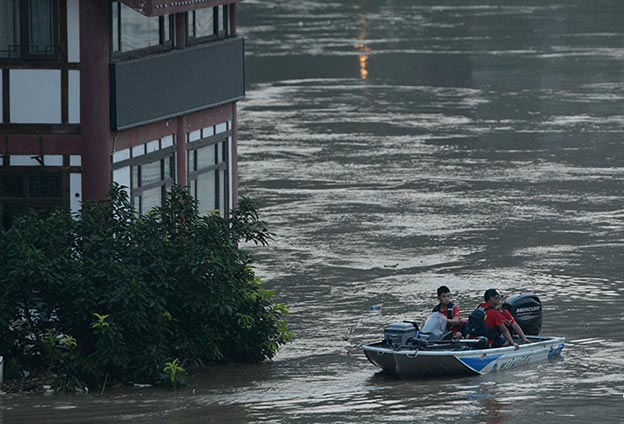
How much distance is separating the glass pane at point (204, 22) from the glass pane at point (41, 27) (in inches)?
171

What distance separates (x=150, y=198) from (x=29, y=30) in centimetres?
387

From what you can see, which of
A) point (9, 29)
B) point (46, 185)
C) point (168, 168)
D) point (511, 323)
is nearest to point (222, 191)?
point (168, 168)

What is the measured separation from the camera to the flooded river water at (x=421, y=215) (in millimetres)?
24203

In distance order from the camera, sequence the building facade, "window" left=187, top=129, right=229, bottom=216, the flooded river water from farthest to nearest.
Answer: "window" left=187, top=129, right=229, bottom=216 → the building facade → the flooded river water

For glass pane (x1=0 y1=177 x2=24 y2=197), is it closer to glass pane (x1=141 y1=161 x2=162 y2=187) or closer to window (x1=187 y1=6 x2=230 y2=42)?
glass pane (x1=141 y1=161 x2=162 y2=187)

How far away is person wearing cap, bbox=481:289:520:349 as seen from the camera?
2619cm

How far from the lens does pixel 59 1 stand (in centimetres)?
A: 2761

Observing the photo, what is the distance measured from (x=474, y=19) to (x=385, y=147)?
1907 inches

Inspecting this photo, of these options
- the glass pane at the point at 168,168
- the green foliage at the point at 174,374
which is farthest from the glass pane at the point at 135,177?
the green foliage at the point at 174,374

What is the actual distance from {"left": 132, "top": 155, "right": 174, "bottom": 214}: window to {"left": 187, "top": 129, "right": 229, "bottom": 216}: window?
1065 mm

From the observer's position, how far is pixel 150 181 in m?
29.9

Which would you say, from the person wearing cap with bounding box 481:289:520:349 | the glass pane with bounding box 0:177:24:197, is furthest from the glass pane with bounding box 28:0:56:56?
the person wearing cap with bounding box 481:289:520:349

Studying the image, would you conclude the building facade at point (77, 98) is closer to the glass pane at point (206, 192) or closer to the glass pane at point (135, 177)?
the glass pane at point (135, 177)

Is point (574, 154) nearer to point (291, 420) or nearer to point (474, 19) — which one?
point (291, 420)
